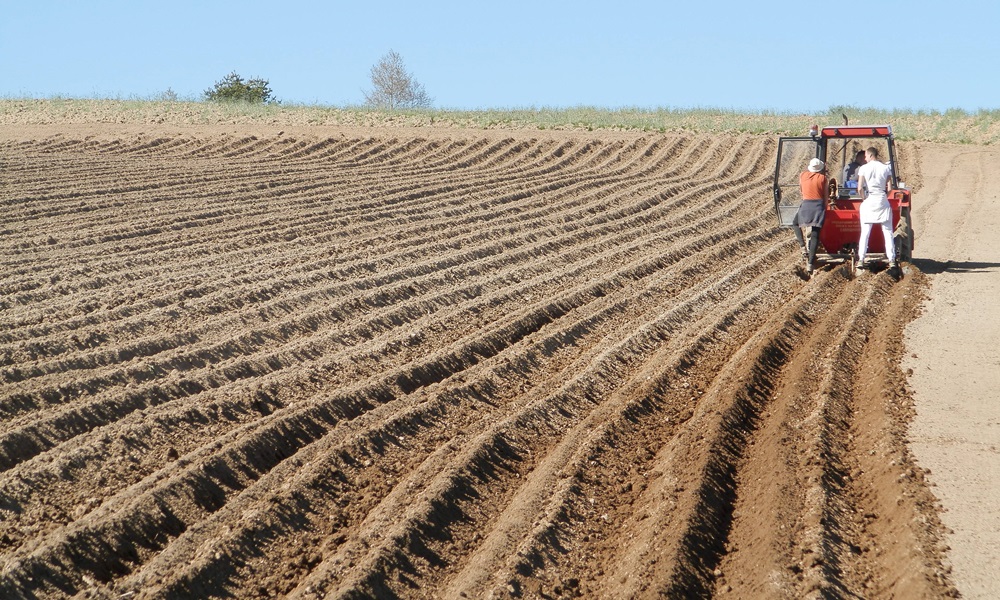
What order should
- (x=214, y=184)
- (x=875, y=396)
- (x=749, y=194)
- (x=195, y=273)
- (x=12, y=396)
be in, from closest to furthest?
(x=12, y=396)
(x=875, y=396)
(x=195, y=273)
(x=214, y=184)
(x=749, y=194)

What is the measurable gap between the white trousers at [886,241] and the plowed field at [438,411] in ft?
0.99

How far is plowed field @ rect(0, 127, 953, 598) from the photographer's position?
482 centimetres

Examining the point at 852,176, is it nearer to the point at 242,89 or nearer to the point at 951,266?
the point at 951,266

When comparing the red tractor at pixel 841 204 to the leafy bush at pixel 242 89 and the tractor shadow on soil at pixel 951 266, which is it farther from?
the leafy bush at pixel 242 89

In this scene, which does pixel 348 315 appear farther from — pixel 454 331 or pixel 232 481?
pixel 232 481

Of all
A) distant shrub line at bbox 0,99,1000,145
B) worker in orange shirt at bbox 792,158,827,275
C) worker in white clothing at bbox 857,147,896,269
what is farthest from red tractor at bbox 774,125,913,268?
distant shrub line at bbox 0,99,1000,145

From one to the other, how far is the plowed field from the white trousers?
0.30 m

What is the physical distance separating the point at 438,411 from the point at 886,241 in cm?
652

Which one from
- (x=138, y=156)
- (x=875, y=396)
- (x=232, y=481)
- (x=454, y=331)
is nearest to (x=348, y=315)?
(x=454, y=331)

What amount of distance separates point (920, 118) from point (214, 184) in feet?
70.5

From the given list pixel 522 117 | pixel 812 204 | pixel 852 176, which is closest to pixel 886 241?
pixel 812 204

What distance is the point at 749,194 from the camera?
60.7 feet

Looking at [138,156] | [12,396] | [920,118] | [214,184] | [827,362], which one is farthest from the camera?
[920,118]

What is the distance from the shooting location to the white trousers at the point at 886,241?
1130 cm
